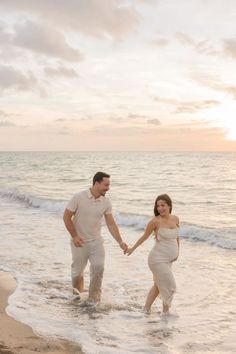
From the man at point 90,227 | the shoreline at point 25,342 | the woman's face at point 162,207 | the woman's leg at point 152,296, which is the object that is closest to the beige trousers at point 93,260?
the man at point 90,227

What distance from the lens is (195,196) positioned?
93.6ft

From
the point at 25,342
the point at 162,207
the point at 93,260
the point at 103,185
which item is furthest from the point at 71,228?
the point at 25,342

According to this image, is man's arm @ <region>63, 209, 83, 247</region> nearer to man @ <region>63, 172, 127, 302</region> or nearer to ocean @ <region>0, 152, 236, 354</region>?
man @ <region>63, 172, 127, 302</region>

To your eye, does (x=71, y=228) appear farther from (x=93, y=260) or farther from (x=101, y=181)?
(x=101, y=181)

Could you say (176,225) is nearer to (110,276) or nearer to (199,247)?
(110,276)

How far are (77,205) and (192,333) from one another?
259 centimetres

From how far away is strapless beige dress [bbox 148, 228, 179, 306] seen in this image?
711 cm

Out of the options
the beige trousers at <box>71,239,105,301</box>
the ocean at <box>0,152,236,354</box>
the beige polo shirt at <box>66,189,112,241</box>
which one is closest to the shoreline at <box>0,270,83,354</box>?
the ocean at <box>0,152,236,354</box>

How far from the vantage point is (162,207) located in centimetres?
712

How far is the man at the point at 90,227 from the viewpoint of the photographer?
741 cm

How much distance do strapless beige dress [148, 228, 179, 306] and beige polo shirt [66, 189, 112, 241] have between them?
39.9 inches

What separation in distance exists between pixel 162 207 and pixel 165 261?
2.73 ft

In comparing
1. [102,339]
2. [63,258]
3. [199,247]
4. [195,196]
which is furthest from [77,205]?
[195,196]

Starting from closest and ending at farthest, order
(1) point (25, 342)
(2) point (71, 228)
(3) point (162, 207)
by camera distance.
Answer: (1) point (25, 342)
(3) point (162, 207)
(2) point (71, 228)
